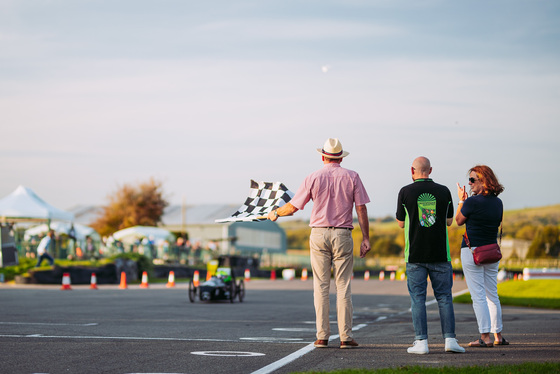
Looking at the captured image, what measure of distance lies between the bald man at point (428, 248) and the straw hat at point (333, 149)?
3.14ft

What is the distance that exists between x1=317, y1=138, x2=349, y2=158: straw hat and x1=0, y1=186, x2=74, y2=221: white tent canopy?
2737 centimetres

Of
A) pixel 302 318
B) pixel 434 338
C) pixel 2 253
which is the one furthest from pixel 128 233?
pixel 434 338

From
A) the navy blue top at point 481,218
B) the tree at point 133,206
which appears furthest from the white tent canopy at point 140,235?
the navy blue top at point 481,218

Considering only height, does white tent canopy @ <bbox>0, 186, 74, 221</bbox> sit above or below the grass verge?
above

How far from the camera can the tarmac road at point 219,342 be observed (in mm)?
7051

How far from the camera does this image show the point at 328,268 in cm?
863

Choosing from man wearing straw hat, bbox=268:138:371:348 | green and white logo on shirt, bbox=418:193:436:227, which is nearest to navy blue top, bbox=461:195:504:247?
green and white logo on shirt, bbox=418:193:436:227

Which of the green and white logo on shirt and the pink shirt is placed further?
the pink shirt

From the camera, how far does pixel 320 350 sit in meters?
8.23

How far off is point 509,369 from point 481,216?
2.70 metres

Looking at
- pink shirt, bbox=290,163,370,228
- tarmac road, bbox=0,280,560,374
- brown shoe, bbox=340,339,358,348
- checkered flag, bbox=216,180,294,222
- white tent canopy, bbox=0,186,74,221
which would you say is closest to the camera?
tarmac road, bbox=0,280,560,374

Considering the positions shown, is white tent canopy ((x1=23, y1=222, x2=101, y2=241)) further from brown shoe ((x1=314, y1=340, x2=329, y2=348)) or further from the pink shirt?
brown shoe ((x1=314, y1=340, x2=329, y2=348))

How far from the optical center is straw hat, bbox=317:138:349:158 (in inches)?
349

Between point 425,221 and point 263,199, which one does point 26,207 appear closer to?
point 263,199
